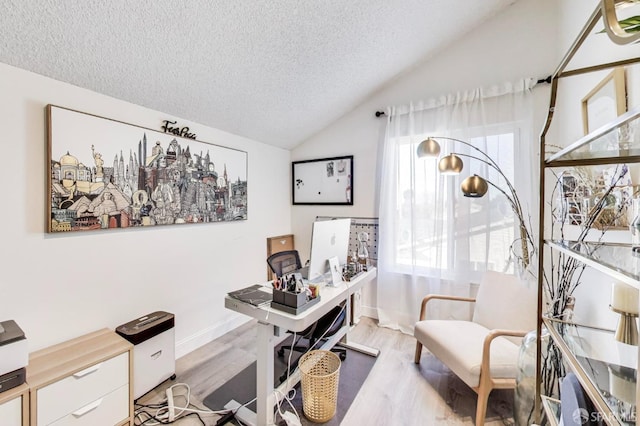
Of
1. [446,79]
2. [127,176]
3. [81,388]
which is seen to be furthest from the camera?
[446,79]

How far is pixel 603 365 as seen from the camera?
3.21ft

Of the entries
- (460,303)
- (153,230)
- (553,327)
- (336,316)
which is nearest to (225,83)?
(153,230)

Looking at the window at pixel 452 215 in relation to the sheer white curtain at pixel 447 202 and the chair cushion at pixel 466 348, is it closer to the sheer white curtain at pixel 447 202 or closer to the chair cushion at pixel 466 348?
the sheer white curtain at pixel 447 202

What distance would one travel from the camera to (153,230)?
7.11 feet

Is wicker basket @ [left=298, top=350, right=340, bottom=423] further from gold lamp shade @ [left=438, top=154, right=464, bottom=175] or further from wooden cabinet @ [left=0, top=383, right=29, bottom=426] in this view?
gold lamp shade @ [left=438, top=154, right=464, bottom=175]

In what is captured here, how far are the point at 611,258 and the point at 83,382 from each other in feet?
8.16

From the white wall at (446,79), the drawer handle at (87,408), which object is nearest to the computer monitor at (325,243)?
the white wall at (446,79)

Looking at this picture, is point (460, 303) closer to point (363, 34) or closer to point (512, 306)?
point (512, 306)

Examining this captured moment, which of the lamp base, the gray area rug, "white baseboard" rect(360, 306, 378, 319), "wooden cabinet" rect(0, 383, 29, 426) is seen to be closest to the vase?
the lamp base

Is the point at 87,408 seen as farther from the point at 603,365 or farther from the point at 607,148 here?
the point at 607,148

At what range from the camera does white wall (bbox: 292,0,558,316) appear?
233 centimetres

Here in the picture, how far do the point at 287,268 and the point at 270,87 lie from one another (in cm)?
167

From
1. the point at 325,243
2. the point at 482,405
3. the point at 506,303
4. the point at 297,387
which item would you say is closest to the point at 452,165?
the point at 325,243

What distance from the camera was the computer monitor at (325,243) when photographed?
5.85 feet
